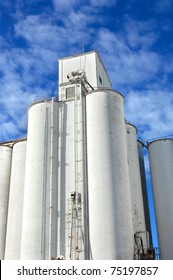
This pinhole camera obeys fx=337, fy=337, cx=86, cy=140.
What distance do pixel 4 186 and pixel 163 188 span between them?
15238 millimetres

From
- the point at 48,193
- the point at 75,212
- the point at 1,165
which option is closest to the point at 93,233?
the point at 75,212

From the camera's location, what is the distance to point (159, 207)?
31.2 meters

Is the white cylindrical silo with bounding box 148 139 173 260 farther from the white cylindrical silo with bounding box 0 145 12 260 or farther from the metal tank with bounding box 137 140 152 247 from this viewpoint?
the white cylindrical silo with bounding box 0 145 12 260

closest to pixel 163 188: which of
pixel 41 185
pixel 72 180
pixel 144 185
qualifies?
pixel 144 185

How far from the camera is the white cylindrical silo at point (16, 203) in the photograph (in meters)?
29.5

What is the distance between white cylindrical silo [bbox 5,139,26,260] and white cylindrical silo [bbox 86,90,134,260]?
26.9 ft

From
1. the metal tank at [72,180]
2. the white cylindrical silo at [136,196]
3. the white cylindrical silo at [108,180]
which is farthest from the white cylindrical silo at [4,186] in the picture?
the white cylindrical silo at [136,196]

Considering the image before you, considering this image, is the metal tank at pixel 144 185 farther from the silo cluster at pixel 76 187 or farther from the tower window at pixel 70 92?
the tower window at pixel 70 92

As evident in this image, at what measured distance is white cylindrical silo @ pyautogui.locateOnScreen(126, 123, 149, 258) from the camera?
1049 inches

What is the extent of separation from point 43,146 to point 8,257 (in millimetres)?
10232

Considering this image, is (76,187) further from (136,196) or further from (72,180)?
(136,196)

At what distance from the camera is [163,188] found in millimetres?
31484

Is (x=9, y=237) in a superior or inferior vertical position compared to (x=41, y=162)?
inferior
